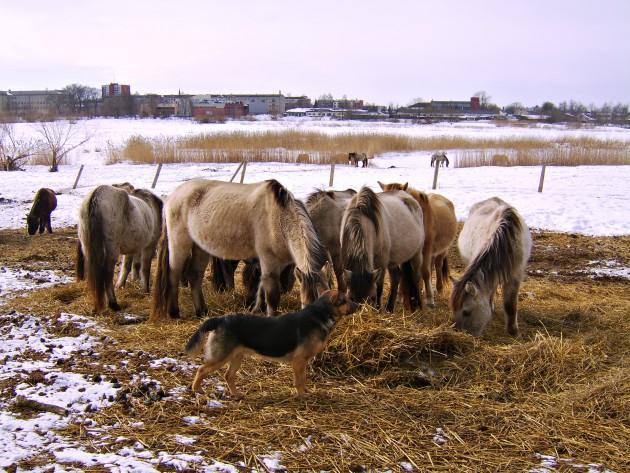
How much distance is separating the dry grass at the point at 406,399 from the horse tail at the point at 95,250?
1.01 ft

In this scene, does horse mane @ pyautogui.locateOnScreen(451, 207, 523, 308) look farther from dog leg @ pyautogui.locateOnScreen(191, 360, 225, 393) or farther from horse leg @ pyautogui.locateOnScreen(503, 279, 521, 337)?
dog leg @ pyautogui.locateOnScreen(191, 360, 225, 393)

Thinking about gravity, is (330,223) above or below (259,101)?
below

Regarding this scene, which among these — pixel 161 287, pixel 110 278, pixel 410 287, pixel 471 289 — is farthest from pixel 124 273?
pixel 471 289

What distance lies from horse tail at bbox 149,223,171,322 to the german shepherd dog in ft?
8.00

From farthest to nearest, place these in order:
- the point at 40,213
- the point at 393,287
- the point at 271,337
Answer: the point at 40,213
the point at 393,287
the point at 271,337

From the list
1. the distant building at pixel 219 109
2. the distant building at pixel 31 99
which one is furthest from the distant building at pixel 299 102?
the distant building at pixel 31 99

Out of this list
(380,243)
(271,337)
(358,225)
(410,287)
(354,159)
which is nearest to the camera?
(271,337)

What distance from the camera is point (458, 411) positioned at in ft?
13.5

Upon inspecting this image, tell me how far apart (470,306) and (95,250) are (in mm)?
4333

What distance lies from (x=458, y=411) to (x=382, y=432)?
69cm

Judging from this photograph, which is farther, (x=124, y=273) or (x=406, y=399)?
(x=124, y=273)

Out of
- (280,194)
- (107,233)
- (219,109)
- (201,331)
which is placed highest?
(219,109)

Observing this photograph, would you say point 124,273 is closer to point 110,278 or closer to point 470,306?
point 110,278

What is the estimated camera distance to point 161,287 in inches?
262
